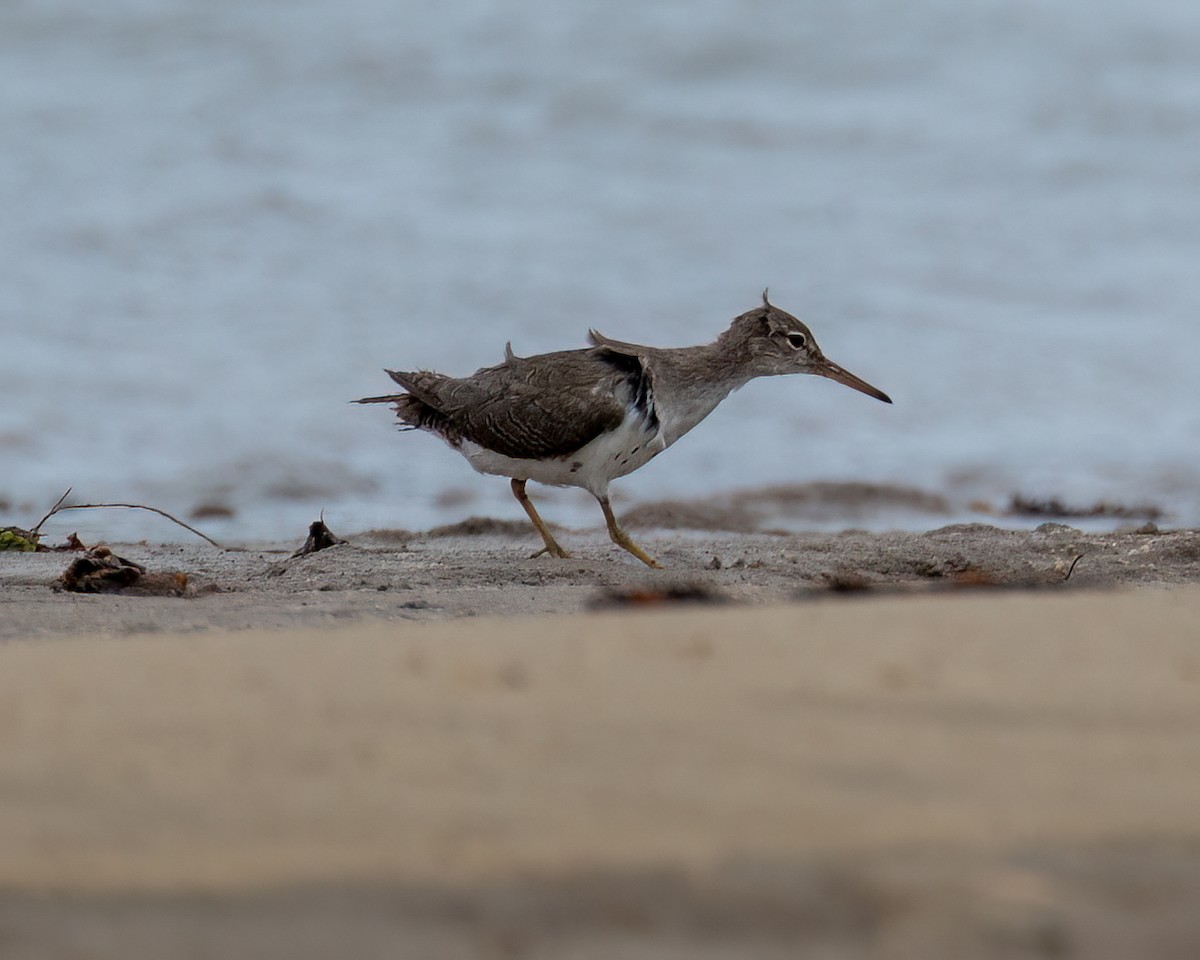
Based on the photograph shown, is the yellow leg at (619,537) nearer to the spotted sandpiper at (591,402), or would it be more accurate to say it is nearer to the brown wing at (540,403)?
the spotted sandpiper at (591,402)

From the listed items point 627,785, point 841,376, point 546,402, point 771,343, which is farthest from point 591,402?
point 627,785

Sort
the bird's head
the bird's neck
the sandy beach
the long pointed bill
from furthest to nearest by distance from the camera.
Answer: the long pointed bill
the bird's head
the bird's neck
the sandy beach

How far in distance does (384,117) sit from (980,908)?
47.4 ft

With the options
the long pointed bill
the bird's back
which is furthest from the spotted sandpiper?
the long pointed bill

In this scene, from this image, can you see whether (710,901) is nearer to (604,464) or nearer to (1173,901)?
(1173,901)

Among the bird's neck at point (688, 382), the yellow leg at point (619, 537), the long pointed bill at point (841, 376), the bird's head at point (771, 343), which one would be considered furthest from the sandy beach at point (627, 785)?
the long pointed bill at point (841, 376)

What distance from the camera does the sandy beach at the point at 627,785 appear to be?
60.5 inches

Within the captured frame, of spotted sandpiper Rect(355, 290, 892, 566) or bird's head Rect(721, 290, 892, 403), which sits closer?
spotted sandpiper Rect(355, 290, 892, 566)

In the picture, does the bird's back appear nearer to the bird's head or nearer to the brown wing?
the brown wing

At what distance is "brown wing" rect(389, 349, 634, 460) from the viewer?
5.99 m

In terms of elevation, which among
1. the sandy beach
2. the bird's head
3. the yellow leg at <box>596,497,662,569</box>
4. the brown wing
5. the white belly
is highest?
the bird's head

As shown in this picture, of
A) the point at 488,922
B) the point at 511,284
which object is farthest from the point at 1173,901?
the point at 511,284

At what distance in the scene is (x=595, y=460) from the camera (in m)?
6.09

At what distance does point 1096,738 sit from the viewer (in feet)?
6.52
